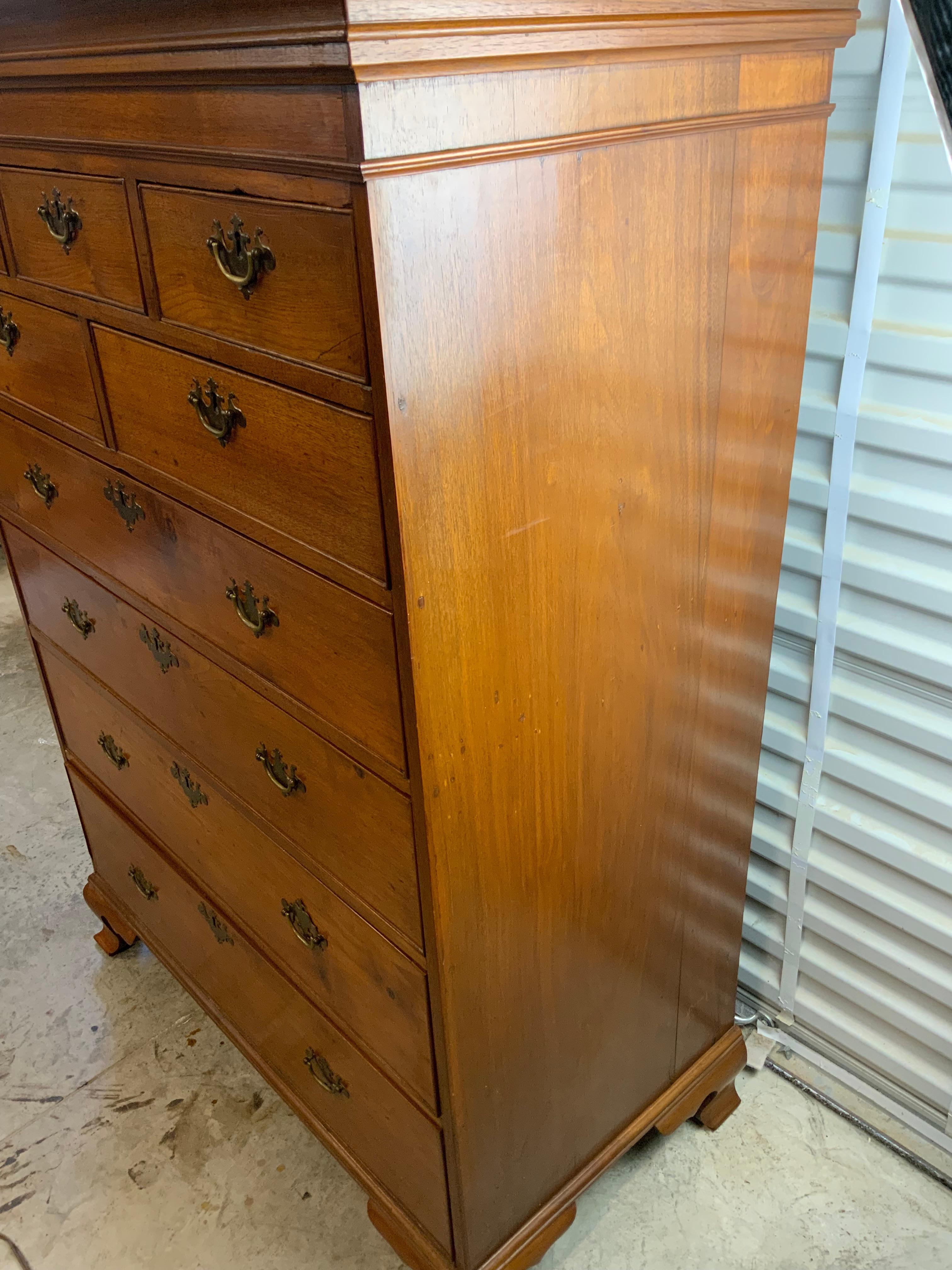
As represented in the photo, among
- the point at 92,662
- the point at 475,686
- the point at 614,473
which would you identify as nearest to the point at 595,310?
the point at 614,473

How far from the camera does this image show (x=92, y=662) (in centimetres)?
170

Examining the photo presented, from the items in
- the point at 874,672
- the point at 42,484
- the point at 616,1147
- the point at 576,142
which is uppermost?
the point at 576,142

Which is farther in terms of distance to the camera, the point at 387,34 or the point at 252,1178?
the point at 252,1178

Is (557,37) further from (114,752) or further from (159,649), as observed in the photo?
(114,752)

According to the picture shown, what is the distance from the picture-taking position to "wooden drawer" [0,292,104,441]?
130cm

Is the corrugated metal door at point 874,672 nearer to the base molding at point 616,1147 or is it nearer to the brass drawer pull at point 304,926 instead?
the base molding at point 616,1147

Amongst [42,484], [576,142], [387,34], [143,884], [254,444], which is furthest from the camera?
[143,884]

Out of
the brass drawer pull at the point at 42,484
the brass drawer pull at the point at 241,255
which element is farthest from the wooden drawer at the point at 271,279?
the brass drawer pull at the point at 42,484

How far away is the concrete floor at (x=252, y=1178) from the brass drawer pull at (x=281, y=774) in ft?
2.70

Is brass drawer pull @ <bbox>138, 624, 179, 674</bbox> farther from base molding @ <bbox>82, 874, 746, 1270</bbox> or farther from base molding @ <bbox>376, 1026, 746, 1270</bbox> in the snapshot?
base molding @ <bbox>376, 1026, 746, 1270</bbox>

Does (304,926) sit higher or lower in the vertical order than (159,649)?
lower

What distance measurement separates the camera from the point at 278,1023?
1598 millimetres

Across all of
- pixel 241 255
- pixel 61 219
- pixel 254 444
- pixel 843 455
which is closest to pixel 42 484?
pixel 61 219

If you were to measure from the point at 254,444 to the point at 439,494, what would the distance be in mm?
237
